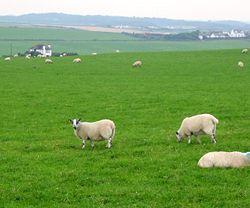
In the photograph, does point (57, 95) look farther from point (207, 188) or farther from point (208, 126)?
point (207, 188)

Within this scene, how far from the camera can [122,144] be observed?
1894 centimetres

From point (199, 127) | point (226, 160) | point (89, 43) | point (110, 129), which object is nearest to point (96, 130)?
point (110, 129)

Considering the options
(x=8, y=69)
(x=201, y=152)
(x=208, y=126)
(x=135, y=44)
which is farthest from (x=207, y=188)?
(x=135, y=44)

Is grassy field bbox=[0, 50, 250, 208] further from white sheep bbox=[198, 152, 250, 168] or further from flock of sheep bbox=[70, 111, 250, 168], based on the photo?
flock of sheep bbox=[70, 111, 250, 168]

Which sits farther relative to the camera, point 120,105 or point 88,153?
point 120,105

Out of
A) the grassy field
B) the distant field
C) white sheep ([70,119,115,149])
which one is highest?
white sheep ([70,119,115,149])

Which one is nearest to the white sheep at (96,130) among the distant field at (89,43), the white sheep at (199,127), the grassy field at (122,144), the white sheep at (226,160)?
the grassy field at (122,144)

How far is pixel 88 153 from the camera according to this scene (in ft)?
57.5

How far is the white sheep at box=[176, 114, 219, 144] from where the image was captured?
59.9 feet

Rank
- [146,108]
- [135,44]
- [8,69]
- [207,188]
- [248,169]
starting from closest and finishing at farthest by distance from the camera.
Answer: [207,188] < [248,169] < [146,108] < [8,69] < [135,44]

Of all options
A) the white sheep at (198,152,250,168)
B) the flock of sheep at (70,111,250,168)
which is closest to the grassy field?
the white sheep at (198,152,250,168)

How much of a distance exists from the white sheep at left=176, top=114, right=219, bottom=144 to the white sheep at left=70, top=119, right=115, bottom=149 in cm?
279

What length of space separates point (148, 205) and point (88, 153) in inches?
223

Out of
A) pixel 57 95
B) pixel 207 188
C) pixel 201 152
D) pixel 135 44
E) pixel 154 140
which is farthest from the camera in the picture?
pixel 135 44
